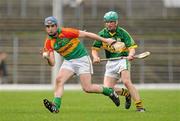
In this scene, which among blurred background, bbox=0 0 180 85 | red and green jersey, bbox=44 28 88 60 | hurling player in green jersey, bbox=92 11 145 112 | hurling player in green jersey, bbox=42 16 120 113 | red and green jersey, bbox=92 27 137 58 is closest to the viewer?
hurling player in green jersey, bbox=42 16 120 113

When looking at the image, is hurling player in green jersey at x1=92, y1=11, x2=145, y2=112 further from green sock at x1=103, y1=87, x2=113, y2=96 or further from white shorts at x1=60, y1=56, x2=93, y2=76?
white shorts at x1=60, y1=56, x2=93, y2=76

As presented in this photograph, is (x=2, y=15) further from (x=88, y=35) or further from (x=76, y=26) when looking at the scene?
(x=88, y=35)

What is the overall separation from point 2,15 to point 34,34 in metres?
3.16

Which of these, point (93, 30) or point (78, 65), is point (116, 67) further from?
point (93, 30)

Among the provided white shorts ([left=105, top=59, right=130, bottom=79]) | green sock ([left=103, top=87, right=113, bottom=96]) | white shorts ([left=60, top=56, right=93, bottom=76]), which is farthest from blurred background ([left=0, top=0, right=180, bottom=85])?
white shorts ([left=60, top=56, right=93, bottom=76])

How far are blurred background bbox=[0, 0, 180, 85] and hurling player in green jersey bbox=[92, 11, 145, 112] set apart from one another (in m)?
18.9

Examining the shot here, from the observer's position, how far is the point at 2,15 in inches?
1748

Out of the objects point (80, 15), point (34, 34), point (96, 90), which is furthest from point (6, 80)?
point (96, 90)

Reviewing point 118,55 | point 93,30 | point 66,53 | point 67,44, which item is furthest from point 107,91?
point 93,30

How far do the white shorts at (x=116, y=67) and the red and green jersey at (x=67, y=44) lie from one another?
3.30 feet

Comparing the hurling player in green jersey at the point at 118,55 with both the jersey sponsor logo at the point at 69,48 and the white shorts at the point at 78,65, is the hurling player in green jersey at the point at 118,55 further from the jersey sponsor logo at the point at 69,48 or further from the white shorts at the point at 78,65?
the jersey sponsor logo at the point at 69,48

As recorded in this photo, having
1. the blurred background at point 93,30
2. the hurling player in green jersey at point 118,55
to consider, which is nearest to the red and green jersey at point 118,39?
the hurling player in green jersey at point 118,55

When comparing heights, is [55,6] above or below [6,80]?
above

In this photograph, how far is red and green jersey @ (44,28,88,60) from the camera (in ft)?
52.2
